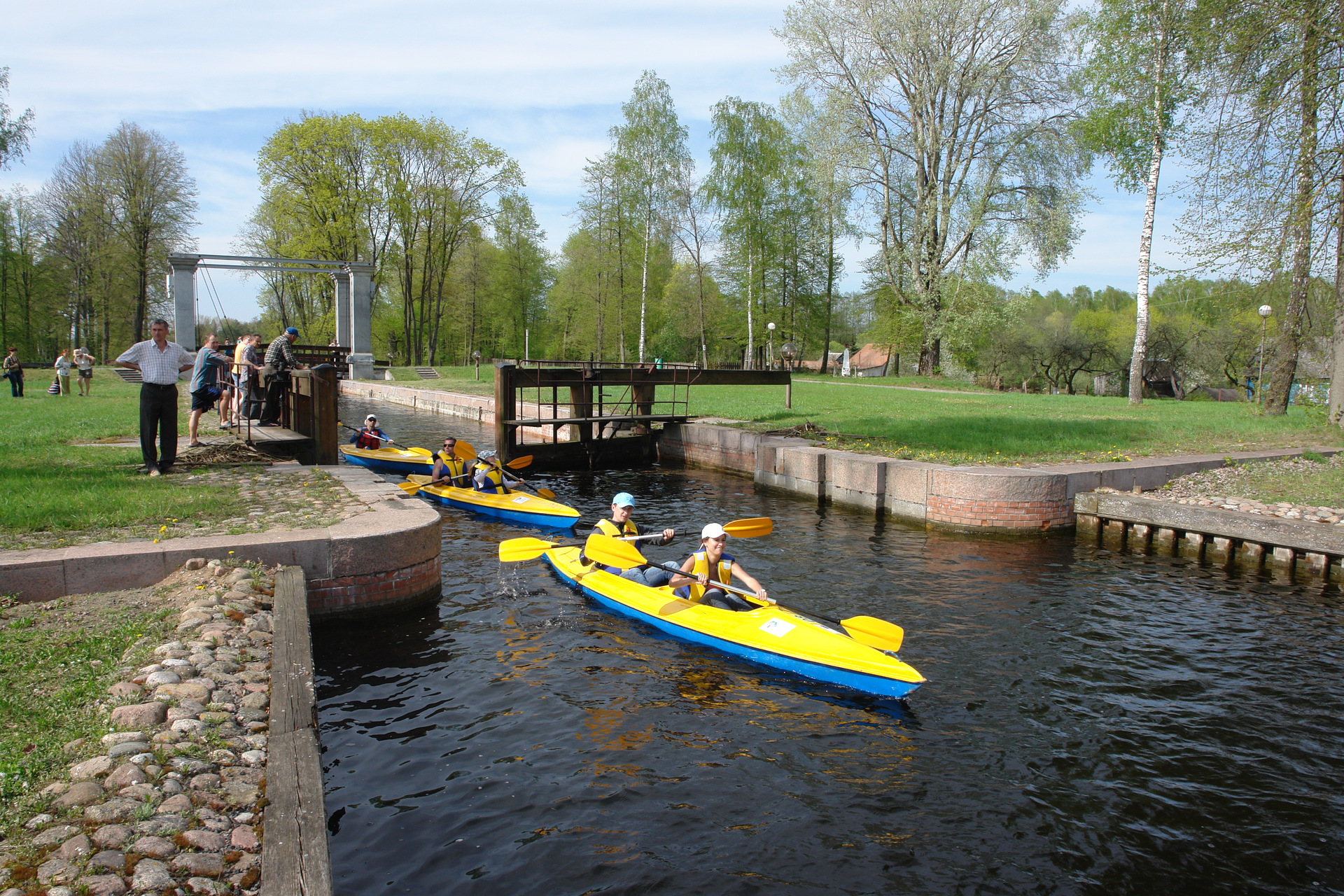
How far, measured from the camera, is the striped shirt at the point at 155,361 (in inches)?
360

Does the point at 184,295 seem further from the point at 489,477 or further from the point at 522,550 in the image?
the point at 522,550

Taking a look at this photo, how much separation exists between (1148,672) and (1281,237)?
11.3 m

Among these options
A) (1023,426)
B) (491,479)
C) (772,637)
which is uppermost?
(1023,426)

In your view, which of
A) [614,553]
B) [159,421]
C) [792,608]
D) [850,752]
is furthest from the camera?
[159,421]

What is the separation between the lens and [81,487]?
8.38 meters

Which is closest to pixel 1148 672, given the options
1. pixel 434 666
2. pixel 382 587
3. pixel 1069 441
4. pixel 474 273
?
pixel 434 666

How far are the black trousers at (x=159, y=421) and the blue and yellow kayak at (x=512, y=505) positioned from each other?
3625 millimetres

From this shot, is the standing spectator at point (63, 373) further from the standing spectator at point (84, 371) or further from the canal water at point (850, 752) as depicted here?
the canal water at point (850, 752)

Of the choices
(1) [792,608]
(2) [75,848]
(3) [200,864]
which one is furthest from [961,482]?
(2) [75,848]

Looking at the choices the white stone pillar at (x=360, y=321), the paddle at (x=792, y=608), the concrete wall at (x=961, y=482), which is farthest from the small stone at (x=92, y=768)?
the white stone pillar at (x=360, y=321)

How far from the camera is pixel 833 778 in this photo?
Result: 5.23 metres

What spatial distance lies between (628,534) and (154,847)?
20.9ft

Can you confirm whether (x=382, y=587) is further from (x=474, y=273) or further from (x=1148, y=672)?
(x=474, y=273)

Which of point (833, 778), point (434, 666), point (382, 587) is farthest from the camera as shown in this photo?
point (382, 587)
